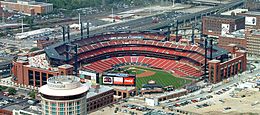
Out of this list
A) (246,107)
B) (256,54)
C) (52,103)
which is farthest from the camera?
(256,54)

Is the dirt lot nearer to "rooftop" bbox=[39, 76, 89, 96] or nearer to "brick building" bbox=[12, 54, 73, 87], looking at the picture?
"brick building" bbox=[12, 54, 73, 87]

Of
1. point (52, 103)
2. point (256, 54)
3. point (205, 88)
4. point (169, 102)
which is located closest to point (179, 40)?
point (256, 54)

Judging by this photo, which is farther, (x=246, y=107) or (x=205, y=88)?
(x=205, y=88)

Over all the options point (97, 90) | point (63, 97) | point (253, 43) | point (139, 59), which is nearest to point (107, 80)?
point (97, 90)

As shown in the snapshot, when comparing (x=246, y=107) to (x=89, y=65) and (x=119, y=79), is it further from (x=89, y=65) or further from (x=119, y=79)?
(x=89, y=65)

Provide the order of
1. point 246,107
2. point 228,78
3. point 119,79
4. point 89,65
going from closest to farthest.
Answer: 1. point 246,107
2. point 119,79
3. point 228,78
4. point 89,65

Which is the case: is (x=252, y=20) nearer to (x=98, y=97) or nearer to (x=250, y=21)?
(x=250, y=21)

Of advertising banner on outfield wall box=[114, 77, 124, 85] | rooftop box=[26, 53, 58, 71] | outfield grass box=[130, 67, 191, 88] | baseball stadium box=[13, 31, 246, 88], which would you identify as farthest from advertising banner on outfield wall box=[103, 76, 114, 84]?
rooftop box=[26, 53, 58, 71]
